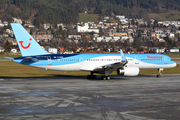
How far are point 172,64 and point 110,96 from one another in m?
23.1

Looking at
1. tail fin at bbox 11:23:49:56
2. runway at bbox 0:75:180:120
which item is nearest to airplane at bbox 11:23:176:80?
tail fin at bbox 11:23:49:56

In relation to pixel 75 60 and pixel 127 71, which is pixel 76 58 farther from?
pixel 127 71

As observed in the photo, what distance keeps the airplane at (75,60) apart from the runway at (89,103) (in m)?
7.87

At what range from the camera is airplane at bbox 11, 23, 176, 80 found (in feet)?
126

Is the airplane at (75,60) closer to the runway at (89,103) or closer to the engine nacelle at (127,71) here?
the engine nacelle at (127,71)

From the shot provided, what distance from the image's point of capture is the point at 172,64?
4625cm

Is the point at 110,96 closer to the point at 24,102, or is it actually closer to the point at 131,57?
the point at 24,102

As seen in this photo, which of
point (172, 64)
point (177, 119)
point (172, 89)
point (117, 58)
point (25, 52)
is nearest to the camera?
point (177, 119)

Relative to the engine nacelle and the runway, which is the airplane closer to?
the engine nacelle

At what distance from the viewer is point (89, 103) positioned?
23156 mm

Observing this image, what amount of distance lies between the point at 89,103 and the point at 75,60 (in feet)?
58.6

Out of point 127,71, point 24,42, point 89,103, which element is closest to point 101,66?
point 127,71

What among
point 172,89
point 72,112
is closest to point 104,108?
point 72,112

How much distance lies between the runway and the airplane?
7867mm
